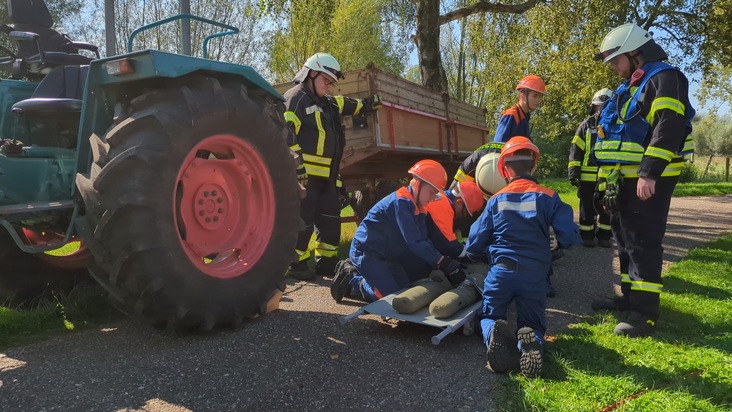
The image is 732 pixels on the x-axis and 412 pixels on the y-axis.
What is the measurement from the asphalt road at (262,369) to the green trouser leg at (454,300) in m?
0.20

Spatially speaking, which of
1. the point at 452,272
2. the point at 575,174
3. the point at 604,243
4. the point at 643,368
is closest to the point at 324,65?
the point at 452,272

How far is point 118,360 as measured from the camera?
294cm

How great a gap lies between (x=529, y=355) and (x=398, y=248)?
163 cm

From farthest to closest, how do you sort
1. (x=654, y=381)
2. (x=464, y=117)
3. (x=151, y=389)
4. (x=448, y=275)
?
1. (x=464, y=117)
2. (x=448, y=275)
3. (x=654, y=381)
4. (x=151, y=389)

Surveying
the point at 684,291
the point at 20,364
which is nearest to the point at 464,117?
the point at 684,291

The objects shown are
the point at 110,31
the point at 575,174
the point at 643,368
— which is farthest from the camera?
the point at 575,174

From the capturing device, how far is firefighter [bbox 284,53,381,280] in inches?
211

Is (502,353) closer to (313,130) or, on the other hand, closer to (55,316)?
(55,316)

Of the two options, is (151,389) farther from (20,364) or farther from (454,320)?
(454,320)

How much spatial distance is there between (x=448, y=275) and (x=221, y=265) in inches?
66.7

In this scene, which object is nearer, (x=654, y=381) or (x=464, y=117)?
(x=654, y=381)

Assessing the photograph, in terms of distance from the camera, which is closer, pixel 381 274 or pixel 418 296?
pixel 418 296

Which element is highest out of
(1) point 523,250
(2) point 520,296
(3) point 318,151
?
(3) point 318,151

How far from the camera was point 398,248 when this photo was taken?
4.34 m
